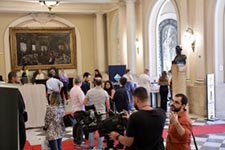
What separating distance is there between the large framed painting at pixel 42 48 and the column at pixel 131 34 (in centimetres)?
524

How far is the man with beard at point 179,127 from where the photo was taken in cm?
313

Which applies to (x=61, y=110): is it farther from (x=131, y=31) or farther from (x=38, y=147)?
(x=131, y=31)

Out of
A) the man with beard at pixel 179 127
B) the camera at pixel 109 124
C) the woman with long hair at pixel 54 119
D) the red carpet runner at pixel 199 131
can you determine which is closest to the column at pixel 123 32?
the red carpet runner at pixel 199 131

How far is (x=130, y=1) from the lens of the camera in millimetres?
13562

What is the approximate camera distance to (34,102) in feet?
28.6

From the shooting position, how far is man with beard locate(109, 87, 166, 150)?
2771mm

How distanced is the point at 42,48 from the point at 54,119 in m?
13.1

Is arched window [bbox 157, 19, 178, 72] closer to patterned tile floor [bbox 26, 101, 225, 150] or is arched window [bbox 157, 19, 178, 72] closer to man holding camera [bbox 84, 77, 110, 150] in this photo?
patterned tile floor [bbox 26, 101, 225, 150]

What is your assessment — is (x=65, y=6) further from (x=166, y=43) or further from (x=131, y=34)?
(x=166, y=43)

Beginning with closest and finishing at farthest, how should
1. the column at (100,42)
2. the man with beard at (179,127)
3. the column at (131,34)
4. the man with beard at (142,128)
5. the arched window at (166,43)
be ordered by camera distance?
the man with beard at (142,128) < the man with beard at (179,127) < the column at (131,34) < the arched window at (166,43) < the column at (100,42)

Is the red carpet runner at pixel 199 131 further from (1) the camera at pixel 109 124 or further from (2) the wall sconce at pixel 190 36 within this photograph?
(1) the camera at pixel 109 124

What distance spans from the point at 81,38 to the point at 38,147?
11928mm

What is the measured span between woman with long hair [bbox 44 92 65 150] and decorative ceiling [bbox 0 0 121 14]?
406 inches

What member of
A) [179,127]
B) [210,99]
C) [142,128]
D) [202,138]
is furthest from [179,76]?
[142,128]
